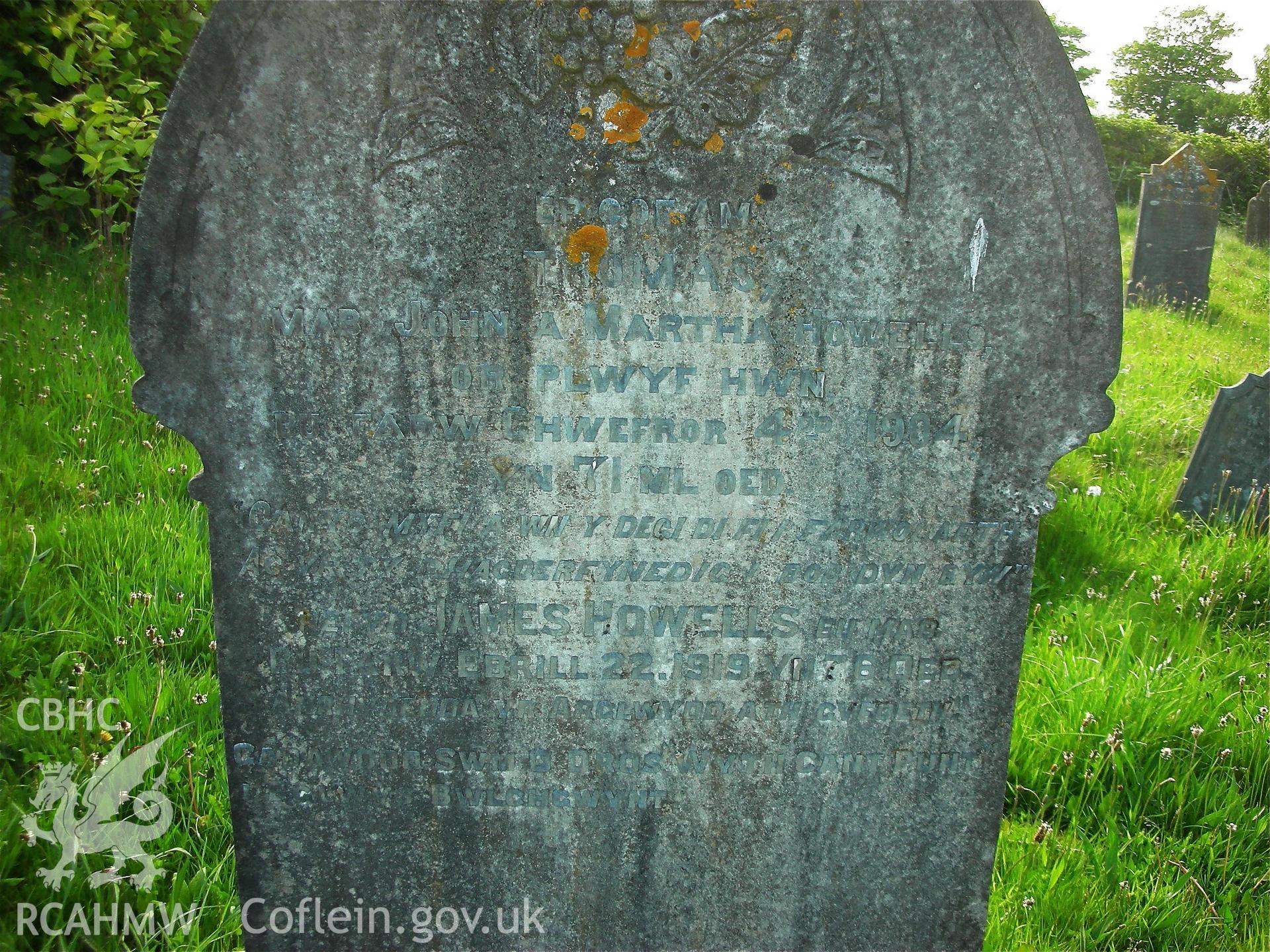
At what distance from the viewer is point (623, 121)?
1575 mm

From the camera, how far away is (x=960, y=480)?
1765mm

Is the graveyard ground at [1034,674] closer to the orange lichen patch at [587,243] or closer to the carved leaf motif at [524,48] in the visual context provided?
the orange lichen patch at [587,243]

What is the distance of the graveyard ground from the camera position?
7.35ft

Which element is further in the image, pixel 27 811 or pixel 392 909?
pixel 27 811

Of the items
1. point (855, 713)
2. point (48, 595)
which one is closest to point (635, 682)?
point (855, 713)

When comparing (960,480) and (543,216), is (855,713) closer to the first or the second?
(960,480)

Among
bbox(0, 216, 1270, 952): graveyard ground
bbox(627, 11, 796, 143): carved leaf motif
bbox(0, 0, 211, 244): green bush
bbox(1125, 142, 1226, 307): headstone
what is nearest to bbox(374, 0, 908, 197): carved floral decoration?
bbox(627, 11, 796, 143): carved leaf motif

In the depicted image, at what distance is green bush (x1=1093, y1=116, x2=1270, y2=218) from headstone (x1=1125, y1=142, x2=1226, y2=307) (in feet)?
39.1

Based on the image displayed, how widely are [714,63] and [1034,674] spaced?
8.12 feet

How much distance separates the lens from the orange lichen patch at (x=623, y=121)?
157cm

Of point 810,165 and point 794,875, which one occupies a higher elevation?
point 810,165

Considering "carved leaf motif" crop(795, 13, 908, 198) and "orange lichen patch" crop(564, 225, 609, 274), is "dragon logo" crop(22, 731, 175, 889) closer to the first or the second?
"orange lichen patch" crop(564, 225, 609, 274)

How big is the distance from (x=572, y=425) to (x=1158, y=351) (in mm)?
6991
